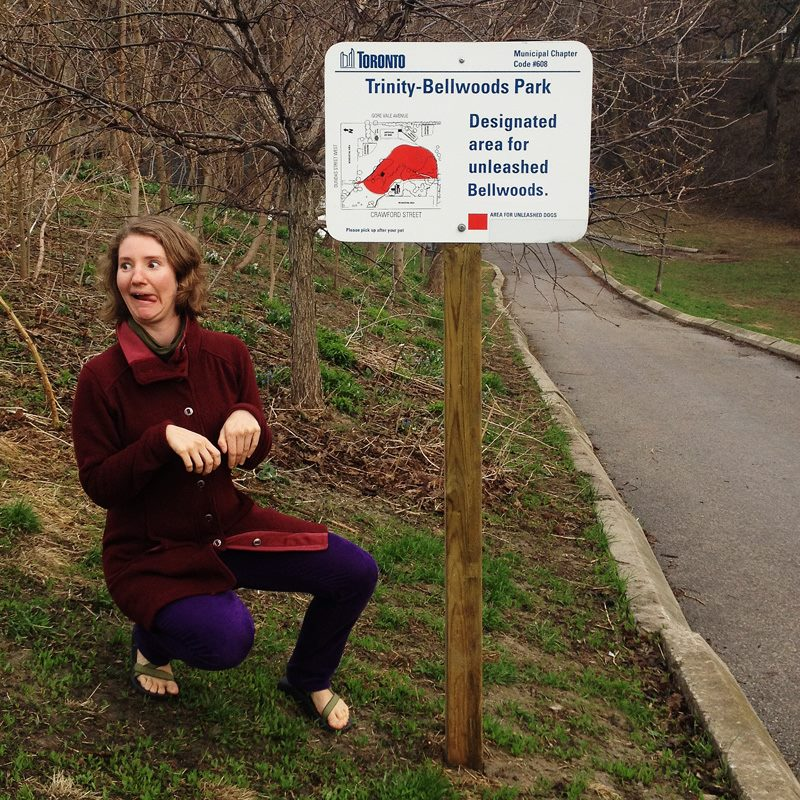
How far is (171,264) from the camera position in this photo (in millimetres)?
3008

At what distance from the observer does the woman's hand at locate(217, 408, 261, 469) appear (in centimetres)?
289

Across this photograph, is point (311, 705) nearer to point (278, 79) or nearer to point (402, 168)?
point (402, 168)

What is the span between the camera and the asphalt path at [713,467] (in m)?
5.21

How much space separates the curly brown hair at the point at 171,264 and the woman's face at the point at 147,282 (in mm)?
19

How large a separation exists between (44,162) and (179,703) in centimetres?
589

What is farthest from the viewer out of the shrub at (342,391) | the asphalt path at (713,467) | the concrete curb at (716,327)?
the concrete curb at (716,327)

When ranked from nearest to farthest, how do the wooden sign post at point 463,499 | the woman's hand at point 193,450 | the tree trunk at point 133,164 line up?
the woman's hand at point 193,450
the wooden sign post at point 463,499
the tree trunk at point 133,164

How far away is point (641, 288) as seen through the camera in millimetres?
26625

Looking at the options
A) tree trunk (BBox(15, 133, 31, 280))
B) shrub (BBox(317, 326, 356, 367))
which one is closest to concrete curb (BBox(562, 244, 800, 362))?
shrub (BBox(317, 326, 356, 367))

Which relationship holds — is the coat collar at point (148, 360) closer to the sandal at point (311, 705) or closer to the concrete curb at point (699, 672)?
the sandal at point (311, 705)

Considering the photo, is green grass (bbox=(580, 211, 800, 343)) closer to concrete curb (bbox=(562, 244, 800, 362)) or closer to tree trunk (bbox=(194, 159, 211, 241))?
concrete curb (bbox=(562, 244, 800, 362))

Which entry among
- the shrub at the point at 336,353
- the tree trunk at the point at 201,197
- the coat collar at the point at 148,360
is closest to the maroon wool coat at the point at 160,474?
the coat collar at the point at 148,360

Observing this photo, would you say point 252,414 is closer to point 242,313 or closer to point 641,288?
point 242,313

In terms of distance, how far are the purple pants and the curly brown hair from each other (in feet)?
2.66
